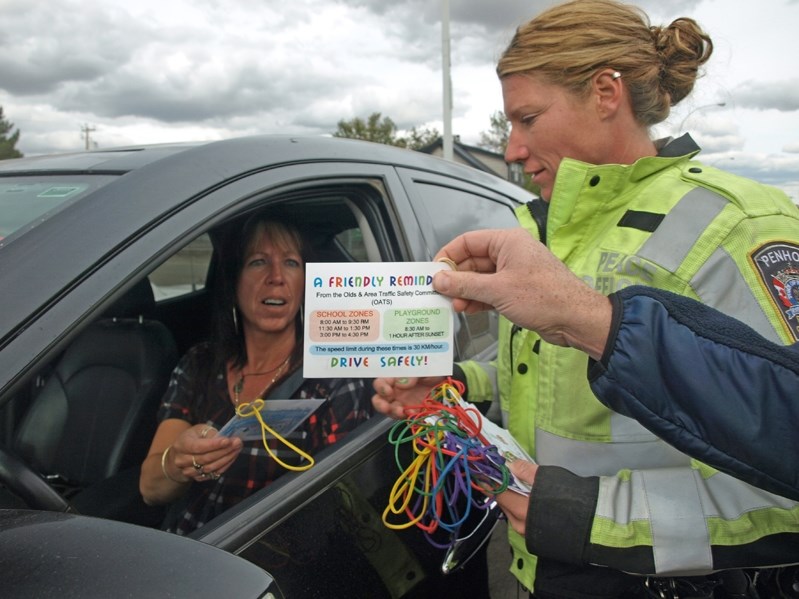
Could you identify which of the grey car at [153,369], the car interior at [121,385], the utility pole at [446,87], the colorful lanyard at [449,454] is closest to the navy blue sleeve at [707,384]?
the colorful lanyard at [449,454]

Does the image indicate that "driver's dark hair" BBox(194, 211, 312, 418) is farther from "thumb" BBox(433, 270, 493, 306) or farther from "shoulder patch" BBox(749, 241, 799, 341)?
"shoulder patch" BBox(749, 241, 799, 341)

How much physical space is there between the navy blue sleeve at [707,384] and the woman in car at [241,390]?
82 centimetres

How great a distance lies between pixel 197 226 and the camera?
3.98 ft

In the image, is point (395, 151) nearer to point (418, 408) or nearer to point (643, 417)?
point (418, 408)

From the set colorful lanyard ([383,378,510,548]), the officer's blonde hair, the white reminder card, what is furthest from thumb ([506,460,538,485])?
the officer's blonde hair

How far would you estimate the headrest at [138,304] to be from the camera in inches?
92.5

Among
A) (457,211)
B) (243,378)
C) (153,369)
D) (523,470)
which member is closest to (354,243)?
(457,211)

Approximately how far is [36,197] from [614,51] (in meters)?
1.28

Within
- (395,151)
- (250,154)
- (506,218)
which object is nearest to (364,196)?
(395,151)

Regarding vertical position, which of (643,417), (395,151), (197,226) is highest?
(395,151)

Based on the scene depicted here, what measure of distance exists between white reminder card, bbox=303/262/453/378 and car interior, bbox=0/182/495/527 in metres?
0.49

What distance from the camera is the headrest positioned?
2350 mm

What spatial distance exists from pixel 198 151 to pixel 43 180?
39cm

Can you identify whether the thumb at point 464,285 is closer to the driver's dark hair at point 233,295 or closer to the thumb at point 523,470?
the thumb at point 523,470
